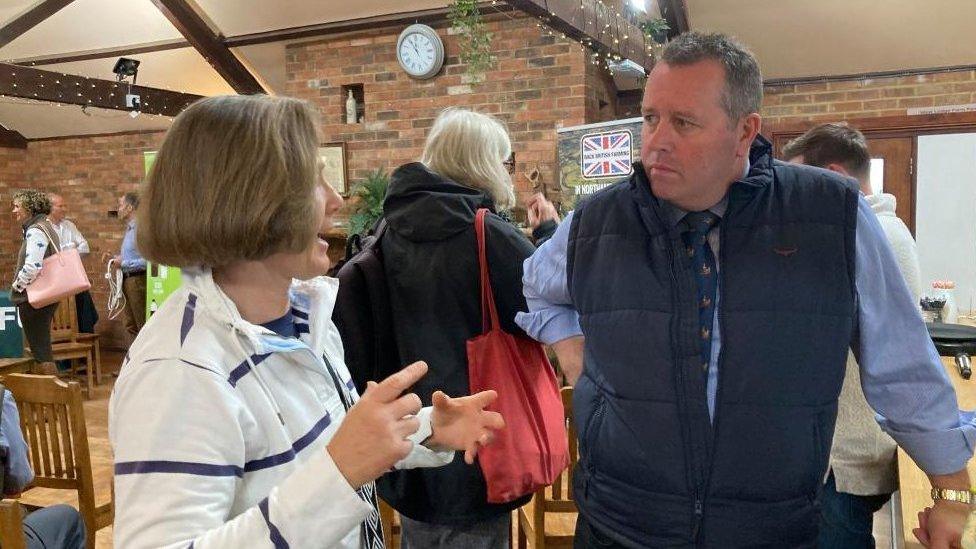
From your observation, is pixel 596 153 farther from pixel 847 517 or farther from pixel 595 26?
pixel 847 517

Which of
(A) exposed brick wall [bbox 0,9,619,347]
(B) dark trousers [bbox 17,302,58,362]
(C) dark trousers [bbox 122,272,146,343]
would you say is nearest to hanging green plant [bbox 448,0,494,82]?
(A) exposed brick wall [bbox 0,9,619,347]

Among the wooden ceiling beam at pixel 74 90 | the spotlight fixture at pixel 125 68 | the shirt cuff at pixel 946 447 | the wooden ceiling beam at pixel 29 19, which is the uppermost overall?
the wooden ceiling beam at pixel 29 19

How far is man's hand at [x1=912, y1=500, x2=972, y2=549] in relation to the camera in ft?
3.70

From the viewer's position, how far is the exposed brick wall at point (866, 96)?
499 centimetres

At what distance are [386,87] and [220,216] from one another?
482cm

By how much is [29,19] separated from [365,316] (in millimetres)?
6114

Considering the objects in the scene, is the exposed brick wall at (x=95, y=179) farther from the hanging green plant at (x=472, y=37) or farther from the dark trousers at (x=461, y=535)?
the dark trousers at (x=461, y=535)

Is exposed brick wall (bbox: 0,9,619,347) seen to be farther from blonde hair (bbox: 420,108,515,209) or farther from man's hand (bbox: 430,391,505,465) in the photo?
man's hand (bbox: 430,391,505,465)

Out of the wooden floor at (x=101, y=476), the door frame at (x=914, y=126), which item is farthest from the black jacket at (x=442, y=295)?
the door frame at (x=914, y=126)

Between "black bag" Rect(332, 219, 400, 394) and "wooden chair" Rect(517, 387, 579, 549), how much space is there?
557 mm

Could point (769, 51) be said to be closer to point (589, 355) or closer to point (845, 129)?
point (845, 129)

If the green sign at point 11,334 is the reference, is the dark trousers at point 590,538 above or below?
above

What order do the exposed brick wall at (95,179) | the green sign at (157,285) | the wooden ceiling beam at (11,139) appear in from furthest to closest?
the wooden ceiling beam at (11,139) → the exposed brick wall at (95,179) → the green sign at (157,285)

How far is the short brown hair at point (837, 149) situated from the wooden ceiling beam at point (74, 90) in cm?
532
